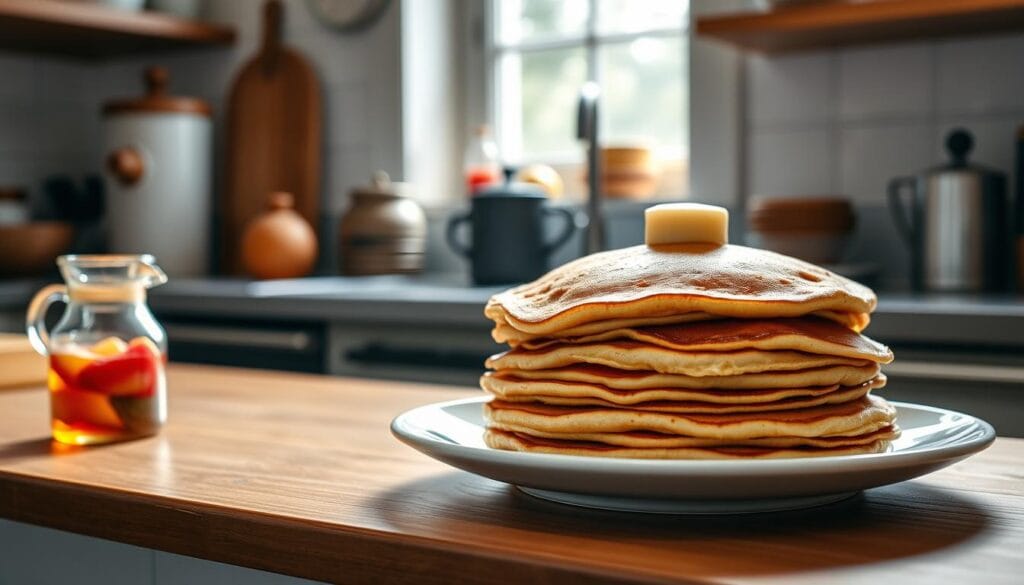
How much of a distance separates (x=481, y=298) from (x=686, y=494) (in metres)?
1.59

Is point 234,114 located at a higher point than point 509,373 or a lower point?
higher

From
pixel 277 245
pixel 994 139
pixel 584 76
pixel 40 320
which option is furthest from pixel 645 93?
pixel 40 320

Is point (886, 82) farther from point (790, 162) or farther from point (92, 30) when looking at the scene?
point (92, 30)

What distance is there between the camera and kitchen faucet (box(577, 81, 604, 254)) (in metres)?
2.45

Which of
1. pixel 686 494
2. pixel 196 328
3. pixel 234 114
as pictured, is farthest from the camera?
pixel 234 114

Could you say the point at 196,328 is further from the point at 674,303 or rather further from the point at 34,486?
the point at 674,303

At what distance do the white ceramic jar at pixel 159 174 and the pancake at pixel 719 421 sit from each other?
2.64 m

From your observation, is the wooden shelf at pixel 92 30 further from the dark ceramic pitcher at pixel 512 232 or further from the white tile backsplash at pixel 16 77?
the dark ceramic pitcher at pixel 512 232

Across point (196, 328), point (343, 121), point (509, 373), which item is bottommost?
point (196, 328)

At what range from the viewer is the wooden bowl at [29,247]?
296 cm

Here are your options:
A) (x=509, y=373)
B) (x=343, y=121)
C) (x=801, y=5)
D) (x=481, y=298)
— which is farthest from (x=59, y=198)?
(x=509, y=373)

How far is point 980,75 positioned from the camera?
7.69 feet

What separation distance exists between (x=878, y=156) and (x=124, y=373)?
190 cm

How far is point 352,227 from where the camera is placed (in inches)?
112
